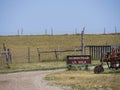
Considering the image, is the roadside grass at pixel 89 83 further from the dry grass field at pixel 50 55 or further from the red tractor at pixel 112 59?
the red tractor at pixel 112 59

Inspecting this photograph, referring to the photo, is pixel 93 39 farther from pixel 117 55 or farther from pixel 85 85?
pixel 85 85

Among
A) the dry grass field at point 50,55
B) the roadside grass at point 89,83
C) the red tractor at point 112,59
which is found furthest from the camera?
the red tractor at point 112,59

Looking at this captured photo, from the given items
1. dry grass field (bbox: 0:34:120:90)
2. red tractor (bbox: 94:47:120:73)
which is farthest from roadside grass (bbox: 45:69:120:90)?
red tractor (bbox: 94:47:120:73)

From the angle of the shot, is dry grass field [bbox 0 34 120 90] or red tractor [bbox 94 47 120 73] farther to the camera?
red tractor [bbox 94 47 120 73]

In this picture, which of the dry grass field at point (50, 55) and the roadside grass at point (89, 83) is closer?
the roadside grass at point (89, 83)

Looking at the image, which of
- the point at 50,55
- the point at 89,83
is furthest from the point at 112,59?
the point at 50,55

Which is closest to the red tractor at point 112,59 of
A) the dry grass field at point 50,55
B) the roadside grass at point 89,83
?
the dry grass field at point 50,55

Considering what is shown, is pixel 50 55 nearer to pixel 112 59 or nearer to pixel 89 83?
pixel 112 59

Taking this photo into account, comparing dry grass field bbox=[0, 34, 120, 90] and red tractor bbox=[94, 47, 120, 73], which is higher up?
red tractor bbox=[94, 47, 120, 73]

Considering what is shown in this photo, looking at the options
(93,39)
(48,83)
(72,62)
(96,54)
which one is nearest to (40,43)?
(93,39)

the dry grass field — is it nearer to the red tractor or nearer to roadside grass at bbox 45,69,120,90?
roadside grass at bbox 45,69,120,90

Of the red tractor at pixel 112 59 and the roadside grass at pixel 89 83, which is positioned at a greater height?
the red tractor at pixel 112 59

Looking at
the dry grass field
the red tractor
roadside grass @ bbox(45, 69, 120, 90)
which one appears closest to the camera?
roadside grass @ bbox(45, 69, 120, 90)

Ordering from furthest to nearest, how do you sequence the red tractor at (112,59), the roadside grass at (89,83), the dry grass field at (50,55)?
the red tractor at (112,59)
the dry grass field at (50,55)
the roadside grass at (89,83)
